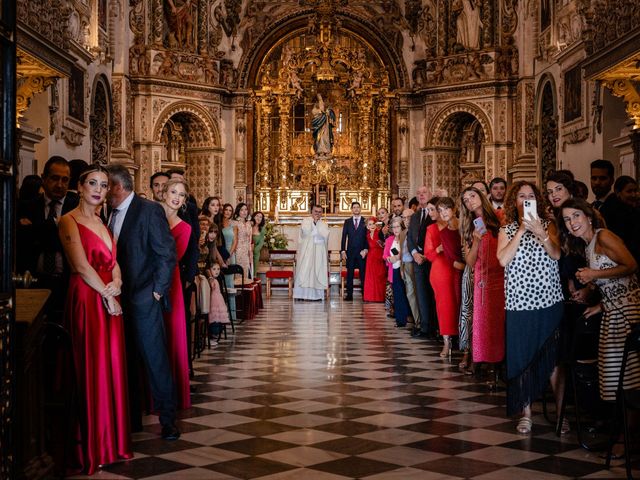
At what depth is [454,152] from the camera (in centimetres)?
2448

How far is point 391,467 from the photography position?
5707 millimetres

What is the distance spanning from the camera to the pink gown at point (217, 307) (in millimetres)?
11625

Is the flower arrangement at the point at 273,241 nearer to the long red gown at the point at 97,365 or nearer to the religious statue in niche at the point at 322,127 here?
the religious statue in niche at the point at 322,127

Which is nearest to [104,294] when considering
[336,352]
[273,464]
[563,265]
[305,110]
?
[273,464]

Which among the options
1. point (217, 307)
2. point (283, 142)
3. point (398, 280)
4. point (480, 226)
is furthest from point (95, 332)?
point (283, 142)

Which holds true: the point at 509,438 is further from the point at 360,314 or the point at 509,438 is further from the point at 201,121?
the point at 201,121

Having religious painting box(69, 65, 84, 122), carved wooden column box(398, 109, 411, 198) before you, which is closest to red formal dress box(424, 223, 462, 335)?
religious painting box(69, 65, 84, 122)

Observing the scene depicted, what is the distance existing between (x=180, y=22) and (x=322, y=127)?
478 cm

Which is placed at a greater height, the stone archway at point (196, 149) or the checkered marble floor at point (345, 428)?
the stone archway at point (196, 149)

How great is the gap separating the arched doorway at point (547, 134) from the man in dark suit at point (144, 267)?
536 inches

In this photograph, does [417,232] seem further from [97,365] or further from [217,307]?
[97,365]

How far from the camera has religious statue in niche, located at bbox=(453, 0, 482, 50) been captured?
74.5ft

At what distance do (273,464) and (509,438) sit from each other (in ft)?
5.74

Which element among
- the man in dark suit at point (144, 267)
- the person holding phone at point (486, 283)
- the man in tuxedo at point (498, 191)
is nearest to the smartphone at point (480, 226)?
the person holding phone at point (486, 283)
